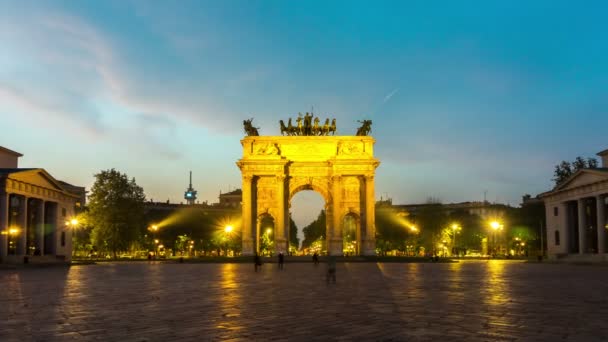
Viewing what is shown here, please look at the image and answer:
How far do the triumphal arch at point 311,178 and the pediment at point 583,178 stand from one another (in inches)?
914

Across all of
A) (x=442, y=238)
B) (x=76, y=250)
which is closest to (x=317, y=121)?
(x=442, y=238)

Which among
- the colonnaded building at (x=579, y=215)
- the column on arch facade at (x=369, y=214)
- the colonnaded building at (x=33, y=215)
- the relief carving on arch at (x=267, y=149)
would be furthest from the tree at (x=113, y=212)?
the colonnaded building at (x=579, y=215)

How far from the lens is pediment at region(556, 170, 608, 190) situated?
187 feet

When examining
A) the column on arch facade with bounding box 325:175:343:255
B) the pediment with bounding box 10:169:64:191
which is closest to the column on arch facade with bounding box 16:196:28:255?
the pediment with bounding box 10:169:64:191

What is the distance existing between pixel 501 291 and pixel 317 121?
6273 centimetres

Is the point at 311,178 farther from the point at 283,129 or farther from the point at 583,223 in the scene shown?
the point at 583,223

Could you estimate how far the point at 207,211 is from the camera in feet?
568

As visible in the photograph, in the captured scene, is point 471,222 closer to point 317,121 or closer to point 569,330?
point 317,121


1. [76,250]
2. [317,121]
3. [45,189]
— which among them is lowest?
[76,250]

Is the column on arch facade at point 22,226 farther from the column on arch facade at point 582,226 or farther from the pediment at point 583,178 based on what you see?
the column on arch facade at point 582,226

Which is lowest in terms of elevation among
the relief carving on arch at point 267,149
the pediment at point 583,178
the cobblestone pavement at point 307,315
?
the cobblestone pavement at point 307,315

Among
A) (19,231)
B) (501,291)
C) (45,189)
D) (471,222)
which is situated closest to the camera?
(501,291)

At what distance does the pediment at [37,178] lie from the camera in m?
57.3

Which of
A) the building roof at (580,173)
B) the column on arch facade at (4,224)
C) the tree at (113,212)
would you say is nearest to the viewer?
the column on arch facade at (4,224)
